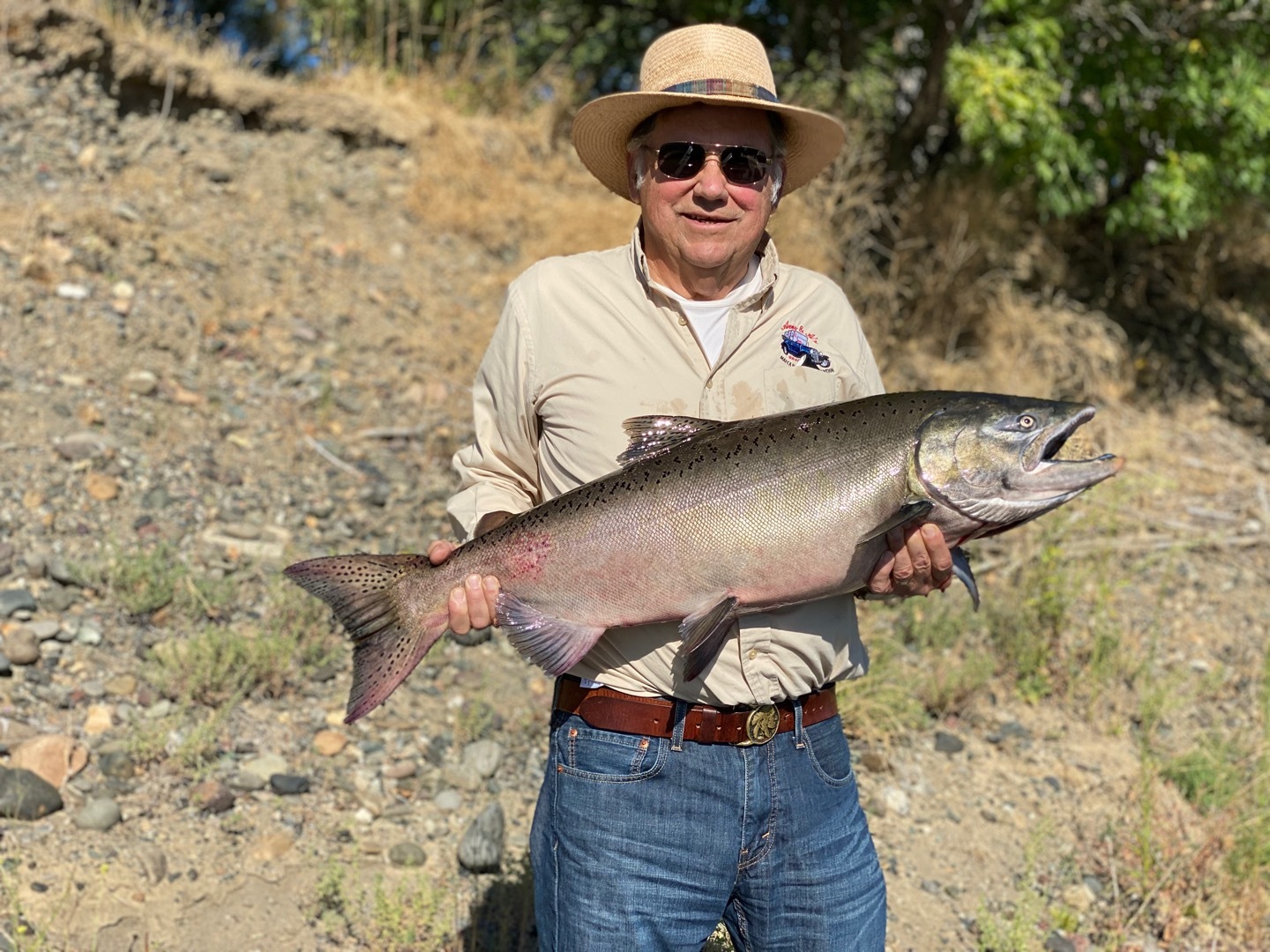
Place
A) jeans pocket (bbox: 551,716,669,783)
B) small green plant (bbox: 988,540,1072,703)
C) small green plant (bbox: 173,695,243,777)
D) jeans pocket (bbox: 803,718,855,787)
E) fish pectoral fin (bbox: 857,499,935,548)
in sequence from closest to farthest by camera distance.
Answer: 1. fish pectoral fin (bbox: 857,499,935,548)
2. jeans pocket (bbox: 551,716,669,783)
3. jeans pocket (bbox: 803,718,855,787)
4. small green plant (bbox: 173,695,243,777)
5. small green plant (bbox: 988,540,1072,703)

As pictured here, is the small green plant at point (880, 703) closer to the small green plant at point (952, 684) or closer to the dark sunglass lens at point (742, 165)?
the small green plant at point (952, 684)

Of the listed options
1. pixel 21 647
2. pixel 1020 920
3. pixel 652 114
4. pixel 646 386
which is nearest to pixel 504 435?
pixel 646 386

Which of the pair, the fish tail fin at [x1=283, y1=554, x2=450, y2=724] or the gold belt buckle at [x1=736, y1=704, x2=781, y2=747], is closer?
the gold belt buckle at [x1=736, y1=704, x2=781, y2=747]

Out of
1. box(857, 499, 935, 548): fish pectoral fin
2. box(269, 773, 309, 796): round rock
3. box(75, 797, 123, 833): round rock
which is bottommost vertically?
box(269, 773, 309, 796): round rock

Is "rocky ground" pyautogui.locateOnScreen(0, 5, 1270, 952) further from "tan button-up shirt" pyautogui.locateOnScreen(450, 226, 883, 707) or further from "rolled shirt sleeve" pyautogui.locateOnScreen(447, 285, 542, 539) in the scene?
"tan button-up shirt" pyautogui.locateOnScreen(450, 226, 883, 707)

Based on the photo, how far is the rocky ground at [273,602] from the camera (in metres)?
4.23

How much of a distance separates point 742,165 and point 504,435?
894 mm

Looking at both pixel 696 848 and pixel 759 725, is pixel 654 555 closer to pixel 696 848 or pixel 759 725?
pixel 759 725

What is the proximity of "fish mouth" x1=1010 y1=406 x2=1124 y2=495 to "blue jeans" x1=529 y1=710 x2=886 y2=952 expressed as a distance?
0.78 m

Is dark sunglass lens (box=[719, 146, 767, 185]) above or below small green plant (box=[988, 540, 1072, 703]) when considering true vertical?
above

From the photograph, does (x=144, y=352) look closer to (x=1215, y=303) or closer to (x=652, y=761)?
(x=652, y=761)

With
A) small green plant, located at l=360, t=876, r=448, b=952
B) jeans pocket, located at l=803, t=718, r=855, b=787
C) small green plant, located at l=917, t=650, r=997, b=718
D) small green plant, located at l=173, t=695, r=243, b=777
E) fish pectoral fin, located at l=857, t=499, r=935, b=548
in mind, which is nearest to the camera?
fish pectoral fin, located at l=857, t=499, r=935, b=548

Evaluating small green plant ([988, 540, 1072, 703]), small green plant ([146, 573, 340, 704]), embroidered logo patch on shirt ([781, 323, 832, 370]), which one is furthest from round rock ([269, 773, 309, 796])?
small green plant ([988, 540, 1072, 703])

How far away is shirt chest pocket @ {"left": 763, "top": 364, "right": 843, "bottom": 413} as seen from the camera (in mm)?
2709
